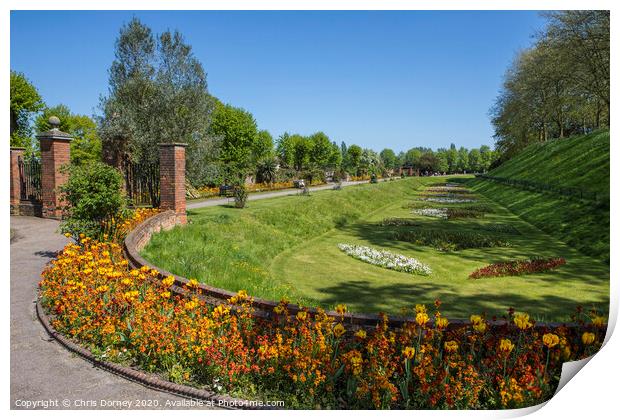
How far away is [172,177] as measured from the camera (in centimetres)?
1318

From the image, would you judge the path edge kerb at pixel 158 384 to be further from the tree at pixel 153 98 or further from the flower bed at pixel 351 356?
the tree at pixel 153 98

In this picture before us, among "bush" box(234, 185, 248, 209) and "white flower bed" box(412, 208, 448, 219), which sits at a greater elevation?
"bush" box(234, 185, 248, 209)

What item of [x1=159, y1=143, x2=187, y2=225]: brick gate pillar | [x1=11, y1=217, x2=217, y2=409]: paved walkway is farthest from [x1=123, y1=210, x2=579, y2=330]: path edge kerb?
[x1=159, y1=143, x2=187, y2=225]: brick gate pillar

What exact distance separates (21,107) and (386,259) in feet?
92.6

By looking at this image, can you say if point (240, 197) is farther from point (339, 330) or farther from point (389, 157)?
point (389, 157)

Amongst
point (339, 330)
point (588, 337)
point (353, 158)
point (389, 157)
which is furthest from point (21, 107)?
point (389, 157)

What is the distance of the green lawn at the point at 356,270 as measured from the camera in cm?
880

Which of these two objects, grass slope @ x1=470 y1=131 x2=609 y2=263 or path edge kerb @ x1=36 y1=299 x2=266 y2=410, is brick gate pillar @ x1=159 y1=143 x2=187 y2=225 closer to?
path edge kerb @ x1=36 y1=299 x2=266 y2=410

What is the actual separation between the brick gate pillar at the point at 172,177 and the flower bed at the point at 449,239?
9.42 meters

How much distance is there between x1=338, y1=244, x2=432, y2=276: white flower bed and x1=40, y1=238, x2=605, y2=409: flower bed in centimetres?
723

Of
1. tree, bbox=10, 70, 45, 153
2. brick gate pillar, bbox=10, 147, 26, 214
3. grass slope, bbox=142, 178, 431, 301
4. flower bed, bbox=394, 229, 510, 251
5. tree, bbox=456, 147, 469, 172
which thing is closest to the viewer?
grass slope, bbox=142, 178, 431, 301

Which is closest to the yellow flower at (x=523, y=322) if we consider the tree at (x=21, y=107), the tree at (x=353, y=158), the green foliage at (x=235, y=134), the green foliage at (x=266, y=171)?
the tree at (x=21, y=107)

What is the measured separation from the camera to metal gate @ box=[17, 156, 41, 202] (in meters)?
17.6

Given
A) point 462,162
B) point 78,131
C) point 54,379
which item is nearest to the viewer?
point 54,379
